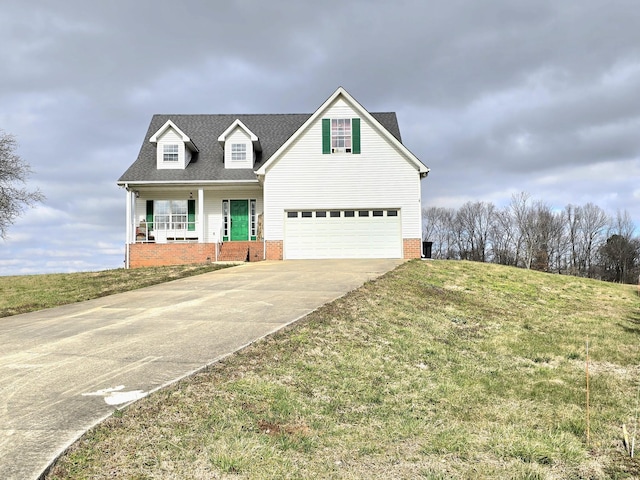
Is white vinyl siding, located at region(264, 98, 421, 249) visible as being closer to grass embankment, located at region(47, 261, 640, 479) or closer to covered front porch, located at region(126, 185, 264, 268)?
covered front porch, located at region(126, 185, 264, 268)

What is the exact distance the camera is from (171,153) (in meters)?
23.4

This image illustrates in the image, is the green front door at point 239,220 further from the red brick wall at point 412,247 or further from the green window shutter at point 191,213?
the red brick wall at point 412,247

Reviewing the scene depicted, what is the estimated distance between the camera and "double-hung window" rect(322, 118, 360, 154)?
69.8ft

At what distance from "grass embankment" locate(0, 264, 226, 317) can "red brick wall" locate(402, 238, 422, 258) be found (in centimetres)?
830

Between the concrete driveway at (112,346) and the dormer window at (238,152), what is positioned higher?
the dormer window at (238,152)

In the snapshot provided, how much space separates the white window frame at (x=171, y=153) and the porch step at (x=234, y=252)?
211 inches

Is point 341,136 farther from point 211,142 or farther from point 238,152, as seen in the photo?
point 211,142

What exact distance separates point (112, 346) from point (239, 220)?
17.1 metres

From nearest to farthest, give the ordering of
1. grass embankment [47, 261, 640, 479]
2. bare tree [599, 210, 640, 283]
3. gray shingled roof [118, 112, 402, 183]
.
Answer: grass embankment [47, 261, 640, 479] → gray shingled roof [118, 112, 402, 183] → bare tree [599, 210, 640, 283]

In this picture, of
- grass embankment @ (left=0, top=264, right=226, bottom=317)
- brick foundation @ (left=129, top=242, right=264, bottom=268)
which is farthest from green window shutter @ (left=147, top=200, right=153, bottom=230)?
grass embankment @ (left=0, top=264, right=226, bottom=317)

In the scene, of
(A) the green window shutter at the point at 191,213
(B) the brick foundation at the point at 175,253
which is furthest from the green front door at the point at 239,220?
(A) the green window shutter at the point at 191,213

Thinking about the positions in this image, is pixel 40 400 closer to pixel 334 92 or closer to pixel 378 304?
pixel 378 304

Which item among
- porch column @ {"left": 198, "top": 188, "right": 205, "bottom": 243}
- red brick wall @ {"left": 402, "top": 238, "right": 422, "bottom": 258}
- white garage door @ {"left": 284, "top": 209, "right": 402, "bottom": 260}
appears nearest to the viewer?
red brick wall @ {"left": 402, "top": 238, "right": 422, "bottom": 258}

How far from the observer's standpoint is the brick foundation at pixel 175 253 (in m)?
21.7
